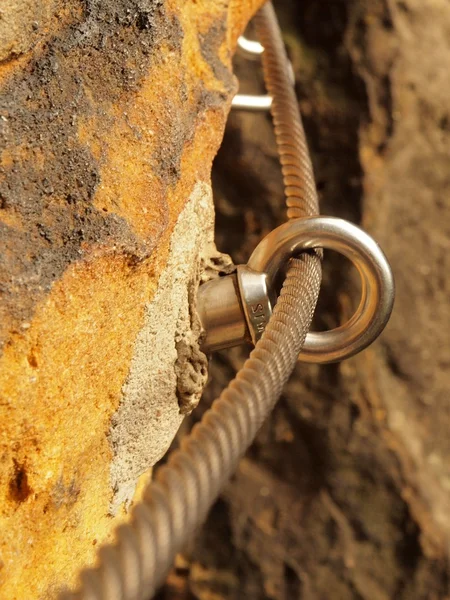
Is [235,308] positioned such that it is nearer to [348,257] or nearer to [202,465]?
[348,257]

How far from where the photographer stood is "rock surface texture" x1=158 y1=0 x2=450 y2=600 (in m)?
1.38

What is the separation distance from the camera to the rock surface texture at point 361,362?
1383 millimetres

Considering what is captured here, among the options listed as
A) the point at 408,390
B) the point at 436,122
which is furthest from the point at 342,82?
the point at 408,390

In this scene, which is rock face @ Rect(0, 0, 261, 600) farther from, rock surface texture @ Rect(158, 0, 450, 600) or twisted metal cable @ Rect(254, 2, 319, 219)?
rock surface texture @ Rect(158, 0, 450, 600)

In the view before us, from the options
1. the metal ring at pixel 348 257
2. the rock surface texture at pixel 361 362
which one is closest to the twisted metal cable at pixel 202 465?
the metal ring at pixel 348 257

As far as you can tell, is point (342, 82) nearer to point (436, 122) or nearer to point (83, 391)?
point (436, 122)

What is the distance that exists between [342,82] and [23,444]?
1.16 meters

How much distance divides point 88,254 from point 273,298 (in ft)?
0.69

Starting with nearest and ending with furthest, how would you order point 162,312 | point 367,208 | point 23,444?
point 23,444 < point 162,312 < point 367,208

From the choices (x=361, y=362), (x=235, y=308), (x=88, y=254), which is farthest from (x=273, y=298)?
(x=361, y=362)

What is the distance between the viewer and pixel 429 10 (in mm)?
1433

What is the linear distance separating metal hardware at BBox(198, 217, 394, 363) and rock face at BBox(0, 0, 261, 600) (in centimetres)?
3

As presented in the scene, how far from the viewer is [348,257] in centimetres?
65

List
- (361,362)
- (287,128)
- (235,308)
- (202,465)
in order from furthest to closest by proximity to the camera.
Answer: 1. (361,362)
2. (287,128)
3. (235,308)
4. (202,465)
